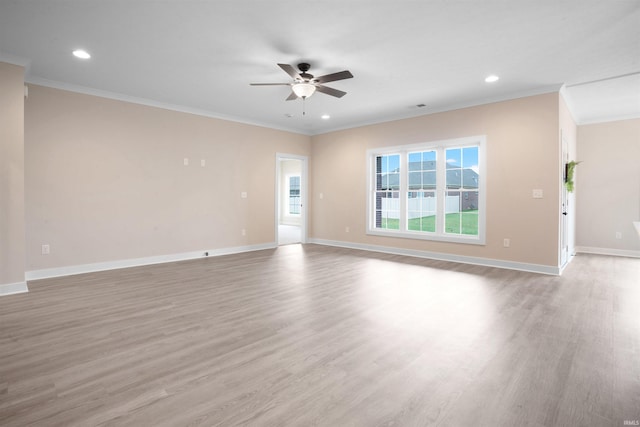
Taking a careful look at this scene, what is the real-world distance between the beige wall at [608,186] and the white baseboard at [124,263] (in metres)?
7.19

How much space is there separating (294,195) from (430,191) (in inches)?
289

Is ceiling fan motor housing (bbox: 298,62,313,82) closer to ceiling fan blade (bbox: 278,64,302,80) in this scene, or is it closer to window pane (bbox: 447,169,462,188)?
ceiling fan blade (bbox: 278,64,302,80)

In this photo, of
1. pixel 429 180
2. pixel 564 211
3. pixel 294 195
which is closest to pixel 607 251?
pixel 564 211

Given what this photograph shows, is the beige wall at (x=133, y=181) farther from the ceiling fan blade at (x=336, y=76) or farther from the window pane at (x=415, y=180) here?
the ceiling fan blade at (x=336, y=76)

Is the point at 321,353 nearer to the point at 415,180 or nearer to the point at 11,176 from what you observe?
the point at 11,176

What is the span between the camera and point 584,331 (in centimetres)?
279

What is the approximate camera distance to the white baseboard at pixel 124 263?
4.60 m

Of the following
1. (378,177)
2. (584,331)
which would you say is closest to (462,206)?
(378,177)

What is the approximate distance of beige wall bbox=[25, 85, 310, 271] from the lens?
460cm

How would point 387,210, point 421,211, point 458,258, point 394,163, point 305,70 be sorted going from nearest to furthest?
point 305,70 < point 458,258 < point 421,211 < point 394,163 < point 387,210

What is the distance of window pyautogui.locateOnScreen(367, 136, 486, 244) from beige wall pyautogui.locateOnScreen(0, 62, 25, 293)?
5.83 meters

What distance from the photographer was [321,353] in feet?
7.82

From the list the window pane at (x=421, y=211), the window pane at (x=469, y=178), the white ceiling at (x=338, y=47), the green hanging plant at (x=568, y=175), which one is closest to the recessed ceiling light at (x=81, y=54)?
the white ceiling at (x=338, y=47)

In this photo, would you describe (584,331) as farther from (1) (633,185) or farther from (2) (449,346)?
(1) (633,185)
